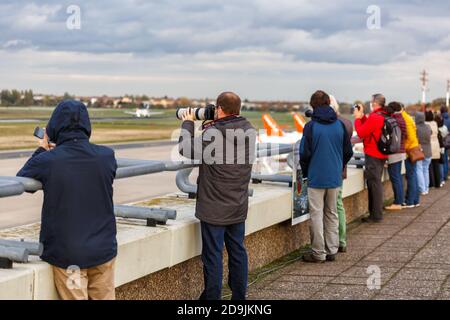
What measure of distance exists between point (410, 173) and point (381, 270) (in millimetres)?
5717

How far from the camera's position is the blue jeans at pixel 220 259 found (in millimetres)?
5805

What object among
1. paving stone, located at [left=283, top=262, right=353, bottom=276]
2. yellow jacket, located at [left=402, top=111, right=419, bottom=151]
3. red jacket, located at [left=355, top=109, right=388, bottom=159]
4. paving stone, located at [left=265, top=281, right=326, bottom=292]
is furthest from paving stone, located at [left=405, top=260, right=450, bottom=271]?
yellow jacket, located at [left=402, top=111, right=419, bottom=151]

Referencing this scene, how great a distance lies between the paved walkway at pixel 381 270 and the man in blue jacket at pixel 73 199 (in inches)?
96.6

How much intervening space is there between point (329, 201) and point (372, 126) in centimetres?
300

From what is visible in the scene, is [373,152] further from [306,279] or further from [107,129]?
[107,129]

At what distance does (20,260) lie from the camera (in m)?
4.23

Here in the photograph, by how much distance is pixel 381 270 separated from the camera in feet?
24.5

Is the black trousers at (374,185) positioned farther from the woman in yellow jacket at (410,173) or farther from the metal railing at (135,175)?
the metal railing at (135,175)

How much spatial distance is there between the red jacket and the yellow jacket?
5.62ft

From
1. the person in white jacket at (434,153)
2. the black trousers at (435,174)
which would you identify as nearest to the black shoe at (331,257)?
the person in white jacket at (434,153)

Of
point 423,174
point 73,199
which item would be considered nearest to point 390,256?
point 73,199

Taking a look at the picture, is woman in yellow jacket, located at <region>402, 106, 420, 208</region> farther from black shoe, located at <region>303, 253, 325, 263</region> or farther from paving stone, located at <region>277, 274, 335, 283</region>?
paving stone, located at <region>277, 274, 335, 283</region>

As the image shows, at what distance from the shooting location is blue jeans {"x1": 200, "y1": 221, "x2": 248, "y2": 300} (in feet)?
19.0
